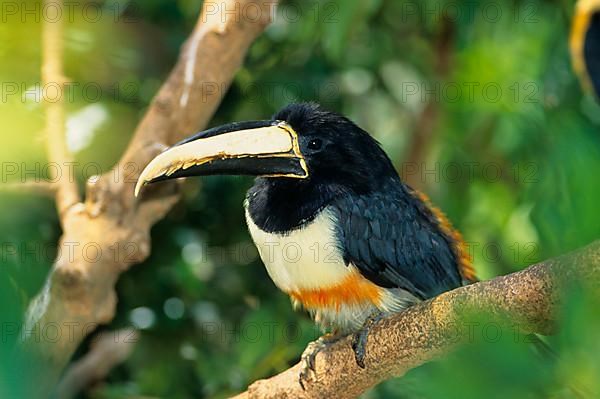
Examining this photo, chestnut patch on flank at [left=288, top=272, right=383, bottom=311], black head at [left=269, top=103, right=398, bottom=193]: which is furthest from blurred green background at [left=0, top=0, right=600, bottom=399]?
black head at [left=269, top=103, right=398, bottom=193]

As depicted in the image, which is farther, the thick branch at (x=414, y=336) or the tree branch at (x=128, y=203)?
the tree branch at (x=128, y=203)

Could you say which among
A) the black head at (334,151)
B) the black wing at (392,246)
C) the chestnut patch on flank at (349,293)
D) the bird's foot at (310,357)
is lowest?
the bird's foot at (310,357)

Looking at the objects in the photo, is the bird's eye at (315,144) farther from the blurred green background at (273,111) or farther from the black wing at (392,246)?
the blurred green background at (273,111)

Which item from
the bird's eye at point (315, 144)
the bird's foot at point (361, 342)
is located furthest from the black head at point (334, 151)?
the bird's foot at point (361, 342)

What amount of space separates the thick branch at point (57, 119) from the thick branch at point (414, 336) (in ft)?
1.95

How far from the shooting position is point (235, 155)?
5.57 feet

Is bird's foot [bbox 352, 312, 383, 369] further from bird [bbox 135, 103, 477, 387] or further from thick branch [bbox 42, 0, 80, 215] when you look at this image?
thick branch [bbox 42, 0, 80, 215]

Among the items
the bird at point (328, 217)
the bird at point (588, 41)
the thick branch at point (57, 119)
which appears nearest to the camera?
the bird at point (328, 217)

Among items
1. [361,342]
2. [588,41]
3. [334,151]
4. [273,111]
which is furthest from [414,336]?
[273,111]

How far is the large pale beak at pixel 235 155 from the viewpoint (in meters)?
1.66

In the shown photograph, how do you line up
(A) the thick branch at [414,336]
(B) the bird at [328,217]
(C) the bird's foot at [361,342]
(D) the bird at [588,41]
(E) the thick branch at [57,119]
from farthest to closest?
(D) the bird at [588,41], (E) the thick branch at [57,119], (B) the bird at [328,217], (C) the bird's foot at [361,342], (A) the thick branch at [414,336]

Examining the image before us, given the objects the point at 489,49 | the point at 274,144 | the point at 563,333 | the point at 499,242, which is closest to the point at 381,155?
the point at 274,144

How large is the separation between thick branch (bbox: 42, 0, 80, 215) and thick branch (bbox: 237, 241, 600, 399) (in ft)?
1.95

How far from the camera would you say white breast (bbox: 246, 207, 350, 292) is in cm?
171
